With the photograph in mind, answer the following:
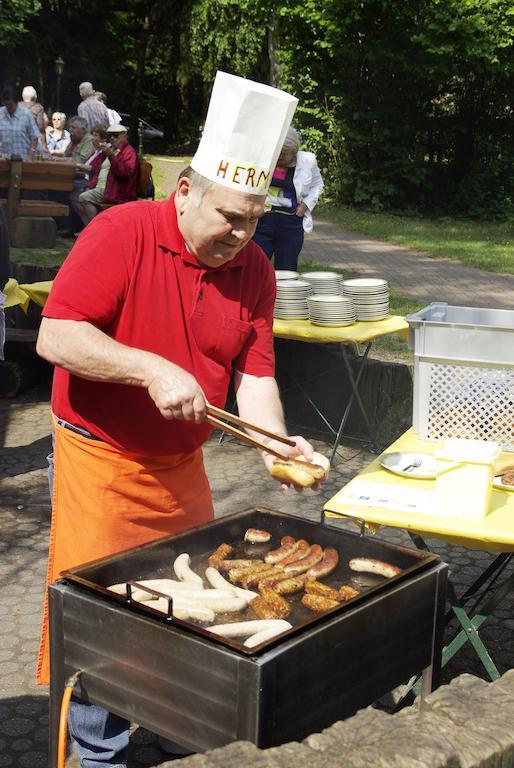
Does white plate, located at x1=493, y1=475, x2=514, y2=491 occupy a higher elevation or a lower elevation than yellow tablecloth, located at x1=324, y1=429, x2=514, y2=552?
higher

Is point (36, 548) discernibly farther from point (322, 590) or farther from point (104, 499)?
point (322, 590)

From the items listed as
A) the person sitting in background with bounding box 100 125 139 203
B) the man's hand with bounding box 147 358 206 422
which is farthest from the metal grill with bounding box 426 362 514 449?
the person sitting in background with bounding box 100 125 139 203

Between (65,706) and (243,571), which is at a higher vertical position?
(243,571)

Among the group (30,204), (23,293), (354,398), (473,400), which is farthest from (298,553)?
(30,204)

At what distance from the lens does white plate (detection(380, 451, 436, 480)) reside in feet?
11.4

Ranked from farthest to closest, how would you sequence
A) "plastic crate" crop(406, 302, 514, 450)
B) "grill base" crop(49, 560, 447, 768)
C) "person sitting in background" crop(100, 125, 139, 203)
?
"person sitting in background" crop(100, 125, 139, 203) < "plastic crate" crop(406, 302, 514, 450) < "grill base" crop(49, 560, 447, 768)

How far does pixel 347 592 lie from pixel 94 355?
2.99ft

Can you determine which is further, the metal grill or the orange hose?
the metal grill

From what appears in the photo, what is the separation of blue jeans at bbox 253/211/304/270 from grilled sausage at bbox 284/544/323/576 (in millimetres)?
6251

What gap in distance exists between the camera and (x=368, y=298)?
6809 millimetres

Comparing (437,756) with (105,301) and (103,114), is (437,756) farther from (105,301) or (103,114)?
(103,114)

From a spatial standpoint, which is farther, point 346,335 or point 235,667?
point 346,335

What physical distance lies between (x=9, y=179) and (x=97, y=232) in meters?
10.9

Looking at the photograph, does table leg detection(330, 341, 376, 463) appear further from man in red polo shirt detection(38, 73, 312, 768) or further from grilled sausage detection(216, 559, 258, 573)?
grilled sausage detection(216, 559, 258, 573)
